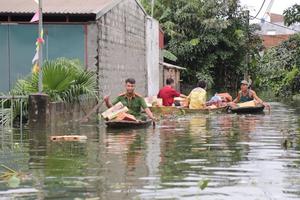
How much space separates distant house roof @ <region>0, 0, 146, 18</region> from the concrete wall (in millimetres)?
437

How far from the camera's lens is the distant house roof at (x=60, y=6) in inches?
927

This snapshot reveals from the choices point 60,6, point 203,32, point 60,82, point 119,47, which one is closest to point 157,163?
point 60,82

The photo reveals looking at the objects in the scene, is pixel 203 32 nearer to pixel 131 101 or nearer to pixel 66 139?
pixel 131 101

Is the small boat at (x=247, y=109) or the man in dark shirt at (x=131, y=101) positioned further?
the small boat at (x=247, y=109)

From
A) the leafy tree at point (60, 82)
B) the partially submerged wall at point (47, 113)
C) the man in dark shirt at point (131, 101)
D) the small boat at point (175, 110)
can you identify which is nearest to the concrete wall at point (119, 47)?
the small boat at point (175, 110)

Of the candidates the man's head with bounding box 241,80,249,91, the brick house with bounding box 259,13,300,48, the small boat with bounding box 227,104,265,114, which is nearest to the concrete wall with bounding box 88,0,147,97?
the small boat with bounding box 227,104,265,114

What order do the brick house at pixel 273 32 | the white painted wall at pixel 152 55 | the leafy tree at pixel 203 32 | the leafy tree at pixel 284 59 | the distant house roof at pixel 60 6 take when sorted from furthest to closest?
1. the brick house at pixel 273 32
2. the leafy tree at pixel 203 32
3. the white painted wall at pixel 152 55
4. the leafy tree at pixel 284 59
5. the distant house roof at pixel 60 6

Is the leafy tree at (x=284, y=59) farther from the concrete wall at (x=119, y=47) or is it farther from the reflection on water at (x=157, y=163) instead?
the reflection on water at (x=157, y=163)

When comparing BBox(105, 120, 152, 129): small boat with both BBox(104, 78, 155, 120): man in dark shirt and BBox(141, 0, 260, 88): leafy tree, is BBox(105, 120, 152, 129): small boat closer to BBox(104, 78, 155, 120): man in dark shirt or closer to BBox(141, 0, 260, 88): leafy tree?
BBox(104, 78, 155, 120): man in dark shirt

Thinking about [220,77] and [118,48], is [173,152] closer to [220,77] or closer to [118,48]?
[118,48]

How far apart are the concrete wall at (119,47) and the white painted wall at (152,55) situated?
4.09ft

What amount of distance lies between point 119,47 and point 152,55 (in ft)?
32.6

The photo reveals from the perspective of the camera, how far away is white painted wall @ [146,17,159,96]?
119ft

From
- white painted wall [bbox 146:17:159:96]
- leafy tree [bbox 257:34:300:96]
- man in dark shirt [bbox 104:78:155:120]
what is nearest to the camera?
man in dark shirt [bbox 104:78:155:120]
